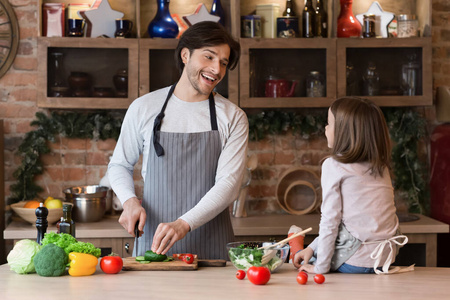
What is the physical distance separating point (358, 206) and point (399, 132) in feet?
7.05

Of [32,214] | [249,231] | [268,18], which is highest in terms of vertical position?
[268,18]

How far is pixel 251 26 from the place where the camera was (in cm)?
381

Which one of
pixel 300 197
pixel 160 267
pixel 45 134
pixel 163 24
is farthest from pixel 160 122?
pixel 300 197

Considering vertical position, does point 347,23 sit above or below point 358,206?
above

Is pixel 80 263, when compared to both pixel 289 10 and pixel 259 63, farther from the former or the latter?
pixel 289 10

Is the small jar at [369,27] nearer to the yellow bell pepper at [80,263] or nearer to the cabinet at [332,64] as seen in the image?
the cabinet at [332,64]

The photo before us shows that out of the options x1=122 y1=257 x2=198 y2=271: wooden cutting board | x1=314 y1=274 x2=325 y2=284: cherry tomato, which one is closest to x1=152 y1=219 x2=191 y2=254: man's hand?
x1=122 y1=257 x2=198 y2=271: wooden cutting board

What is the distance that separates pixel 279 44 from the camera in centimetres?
377

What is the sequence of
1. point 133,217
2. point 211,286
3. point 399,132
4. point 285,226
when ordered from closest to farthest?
point 211,286, point 133,217, point 285,226, point 399,132

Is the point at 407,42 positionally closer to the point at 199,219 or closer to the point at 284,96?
the point at 284,96

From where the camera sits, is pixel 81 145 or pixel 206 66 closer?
pixel 206 66

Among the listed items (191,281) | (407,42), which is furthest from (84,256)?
(407,42)

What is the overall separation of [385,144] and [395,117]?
200 cm

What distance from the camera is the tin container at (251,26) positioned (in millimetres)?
3803
